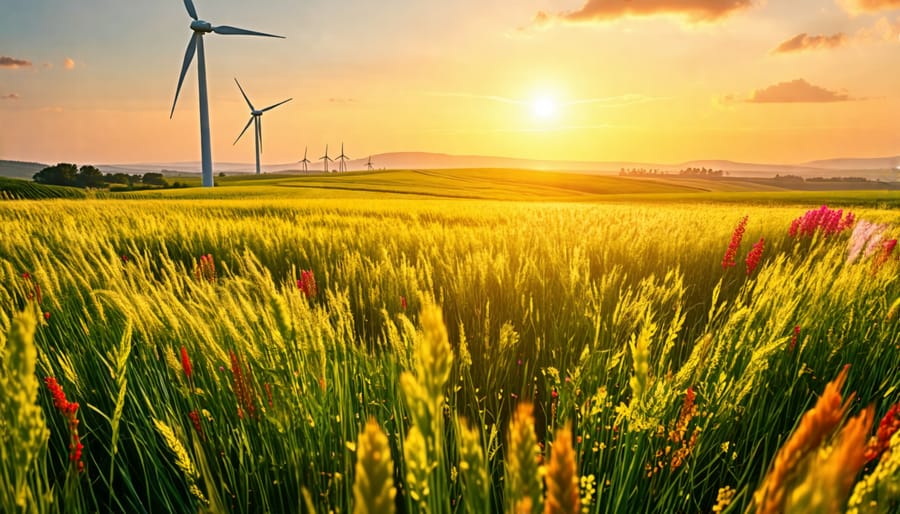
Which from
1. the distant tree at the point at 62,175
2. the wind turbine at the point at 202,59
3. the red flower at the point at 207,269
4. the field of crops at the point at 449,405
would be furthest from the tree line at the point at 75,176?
the field of crops at the point at 449,405

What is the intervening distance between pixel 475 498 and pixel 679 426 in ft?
3.53

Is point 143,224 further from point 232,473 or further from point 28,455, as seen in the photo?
point 28,455

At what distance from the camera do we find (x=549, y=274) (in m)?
3.68

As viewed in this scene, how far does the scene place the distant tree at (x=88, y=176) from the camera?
6356 centimetres

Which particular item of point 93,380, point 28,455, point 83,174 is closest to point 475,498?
point 28,455

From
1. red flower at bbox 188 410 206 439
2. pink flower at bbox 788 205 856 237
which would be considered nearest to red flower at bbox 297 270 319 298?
red flower at bbox 188 410 206 439

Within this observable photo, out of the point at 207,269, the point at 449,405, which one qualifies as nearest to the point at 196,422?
the point at 449,405

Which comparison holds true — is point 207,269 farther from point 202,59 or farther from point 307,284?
point 202,59

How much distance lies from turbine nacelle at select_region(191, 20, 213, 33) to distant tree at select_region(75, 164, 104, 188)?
39004mm

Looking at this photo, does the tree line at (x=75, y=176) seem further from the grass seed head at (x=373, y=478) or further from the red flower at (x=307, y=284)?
the grass seed head at (x=373, y=478)

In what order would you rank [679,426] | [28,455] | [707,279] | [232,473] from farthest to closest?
1. [707,279]
2. [679,426]
3. [232,473]
4. [28,455]

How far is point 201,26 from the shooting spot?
114 feet

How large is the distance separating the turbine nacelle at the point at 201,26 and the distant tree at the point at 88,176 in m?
39.0

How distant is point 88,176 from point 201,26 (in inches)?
Answer: 1628
